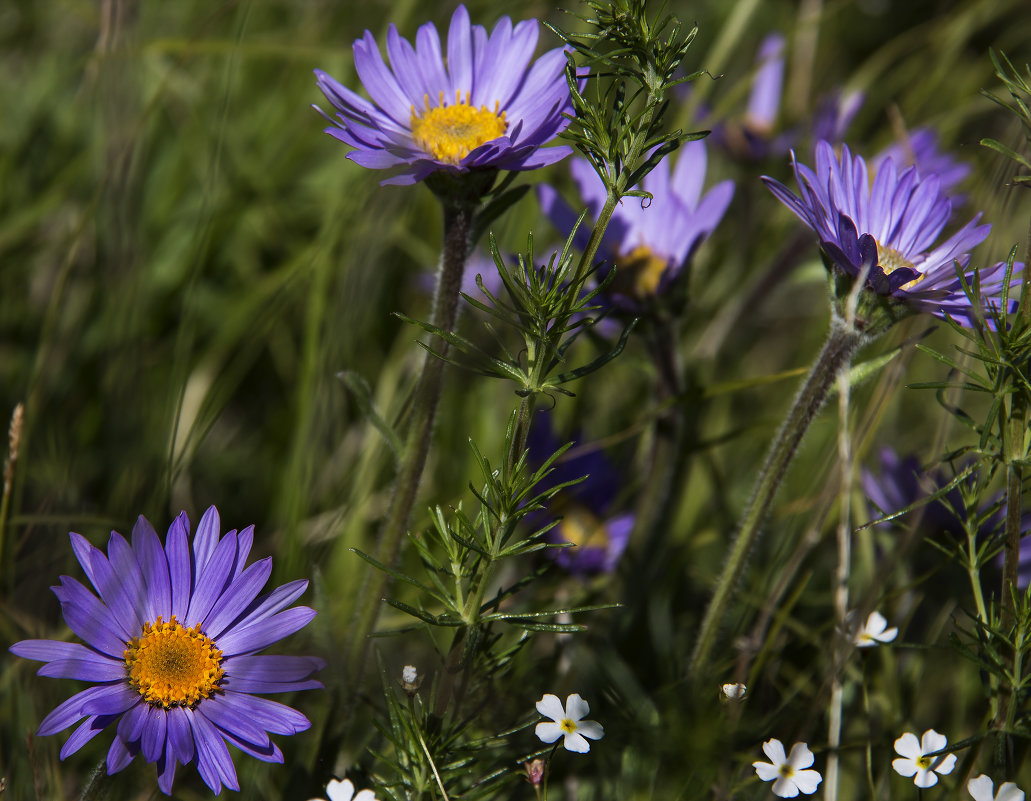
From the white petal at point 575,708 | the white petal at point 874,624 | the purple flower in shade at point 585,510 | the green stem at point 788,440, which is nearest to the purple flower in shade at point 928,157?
the purple flower in shade at point 585,510

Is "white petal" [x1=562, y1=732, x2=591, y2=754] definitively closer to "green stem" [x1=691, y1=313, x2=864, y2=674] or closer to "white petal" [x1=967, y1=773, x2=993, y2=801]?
"green stem" [x1=691, y1=313, x2=864, y2=674]

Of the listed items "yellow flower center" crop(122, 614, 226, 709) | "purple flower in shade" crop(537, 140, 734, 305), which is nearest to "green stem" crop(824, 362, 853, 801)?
"purple flower in shade" crop(537, 140, 734, 305)

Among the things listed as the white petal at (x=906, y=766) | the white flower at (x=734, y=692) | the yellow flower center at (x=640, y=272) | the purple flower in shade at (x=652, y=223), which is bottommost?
the white petal at (x=906, y=766)

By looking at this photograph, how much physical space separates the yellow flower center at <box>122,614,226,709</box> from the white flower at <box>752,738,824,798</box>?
0.77 meters

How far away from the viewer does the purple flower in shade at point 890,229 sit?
4.20 ft

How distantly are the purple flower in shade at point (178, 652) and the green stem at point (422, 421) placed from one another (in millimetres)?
238

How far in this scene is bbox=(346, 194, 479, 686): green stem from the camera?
142 centimetres

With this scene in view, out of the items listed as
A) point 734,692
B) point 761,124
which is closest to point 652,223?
point 734,692

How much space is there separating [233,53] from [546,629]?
143 centimetres

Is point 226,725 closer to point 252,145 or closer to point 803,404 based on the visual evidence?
point 803,404

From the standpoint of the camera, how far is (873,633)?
4.96ft

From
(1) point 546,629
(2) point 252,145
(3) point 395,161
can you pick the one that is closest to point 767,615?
(1) point 546,629

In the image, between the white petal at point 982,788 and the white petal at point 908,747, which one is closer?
the white petal at point 982,788

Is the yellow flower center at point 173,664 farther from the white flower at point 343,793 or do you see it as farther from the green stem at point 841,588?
the green stem at point 841,588
